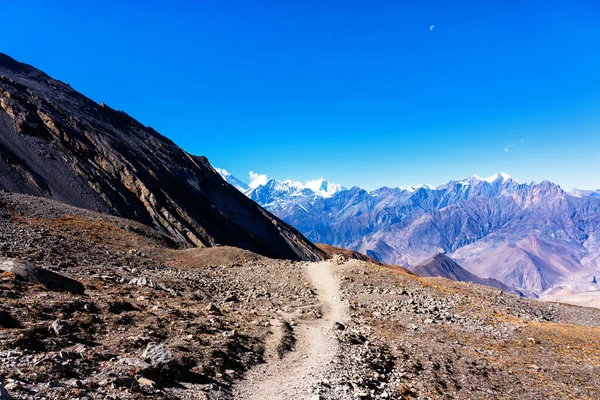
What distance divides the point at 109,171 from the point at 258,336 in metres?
78.4

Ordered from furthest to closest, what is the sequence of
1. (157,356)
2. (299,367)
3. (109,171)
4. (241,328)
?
1. (109,171)
2. (241,328)
3. (299,367)
4. (157,356)

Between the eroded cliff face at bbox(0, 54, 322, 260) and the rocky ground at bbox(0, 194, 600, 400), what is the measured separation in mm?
36624

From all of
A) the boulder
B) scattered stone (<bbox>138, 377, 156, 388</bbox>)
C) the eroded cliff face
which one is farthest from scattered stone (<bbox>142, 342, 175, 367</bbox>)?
the eroded cliff face

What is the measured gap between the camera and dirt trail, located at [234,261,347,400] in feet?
37.0

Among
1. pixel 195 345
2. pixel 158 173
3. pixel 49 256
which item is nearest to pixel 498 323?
pixel 195 345

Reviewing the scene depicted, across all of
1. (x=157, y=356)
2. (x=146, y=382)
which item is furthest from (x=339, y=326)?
(x=146, y=382)

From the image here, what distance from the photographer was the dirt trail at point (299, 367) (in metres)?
11.3

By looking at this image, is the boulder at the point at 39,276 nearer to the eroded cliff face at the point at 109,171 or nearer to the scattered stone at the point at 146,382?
the scattered stone at the point at 146,382

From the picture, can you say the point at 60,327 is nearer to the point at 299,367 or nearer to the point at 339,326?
the point at 299,367

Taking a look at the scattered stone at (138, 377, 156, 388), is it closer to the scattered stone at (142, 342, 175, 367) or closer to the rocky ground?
the rocky ground

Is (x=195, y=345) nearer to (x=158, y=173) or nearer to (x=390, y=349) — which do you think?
(x=390, y=349)

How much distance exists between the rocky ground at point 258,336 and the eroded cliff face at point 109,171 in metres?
36.6

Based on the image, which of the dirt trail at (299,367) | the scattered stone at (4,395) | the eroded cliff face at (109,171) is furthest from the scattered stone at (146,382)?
the eroded cliff face at (109,171)

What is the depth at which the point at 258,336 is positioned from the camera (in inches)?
661
